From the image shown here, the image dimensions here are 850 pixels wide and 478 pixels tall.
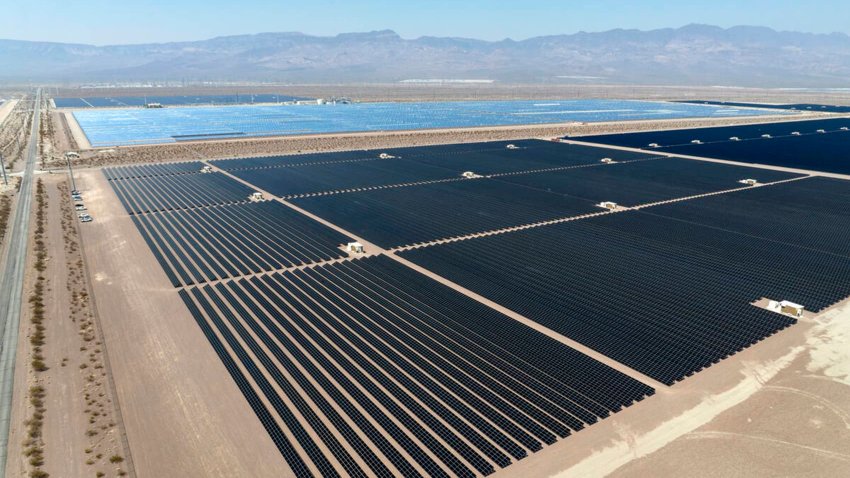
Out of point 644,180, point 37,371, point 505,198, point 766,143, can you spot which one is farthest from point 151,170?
point 766,143

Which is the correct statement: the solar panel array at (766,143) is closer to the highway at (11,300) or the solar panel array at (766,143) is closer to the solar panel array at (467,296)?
the solar panel array at (467,296)

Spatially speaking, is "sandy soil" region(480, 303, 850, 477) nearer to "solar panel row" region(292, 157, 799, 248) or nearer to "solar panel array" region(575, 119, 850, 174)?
Answer: "solar panel row" region(292, 157, 799, 248)

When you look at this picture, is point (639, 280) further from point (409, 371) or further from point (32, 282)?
point (32, 282)

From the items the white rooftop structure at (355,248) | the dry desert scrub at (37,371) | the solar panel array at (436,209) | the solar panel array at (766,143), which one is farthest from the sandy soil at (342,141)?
the white rooftop structure at (355,248)

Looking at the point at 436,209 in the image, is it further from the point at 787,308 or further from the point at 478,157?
the point at 478,157

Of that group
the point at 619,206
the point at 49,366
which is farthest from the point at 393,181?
the point at 49,366

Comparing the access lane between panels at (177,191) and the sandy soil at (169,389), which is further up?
the access lane between panels at (177,191)
